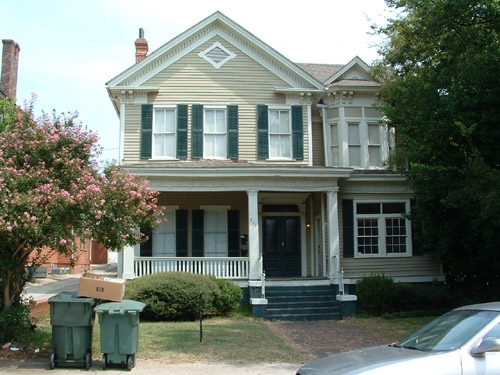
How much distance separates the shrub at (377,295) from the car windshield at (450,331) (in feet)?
31.4

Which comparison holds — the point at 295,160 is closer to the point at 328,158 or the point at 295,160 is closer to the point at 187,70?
the point at 328,158

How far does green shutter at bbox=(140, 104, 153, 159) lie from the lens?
691 inches

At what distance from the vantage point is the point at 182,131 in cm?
1777

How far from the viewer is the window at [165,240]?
17.7 meters

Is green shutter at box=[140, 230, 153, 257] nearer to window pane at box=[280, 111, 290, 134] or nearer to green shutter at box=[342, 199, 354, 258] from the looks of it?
window pane at box=[280, 111, 290, 134]

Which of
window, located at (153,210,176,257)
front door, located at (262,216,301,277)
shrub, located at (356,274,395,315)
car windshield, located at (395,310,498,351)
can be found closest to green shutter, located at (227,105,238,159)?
front door, located at (262,216,301,277)

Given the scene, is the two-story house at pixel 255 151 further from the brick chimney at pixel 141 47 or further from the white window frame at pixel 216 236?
the brick chimney at pixel 141 47

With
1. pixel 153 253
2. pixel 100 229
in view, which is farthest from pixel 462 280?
pixel 100 229

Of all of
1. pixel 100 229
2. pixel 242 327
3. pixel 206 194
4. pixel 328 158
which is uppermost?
pixel 328 158

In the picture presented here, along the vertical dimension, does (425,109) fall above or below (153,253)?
above

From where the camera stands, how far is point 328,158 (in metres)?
19.1

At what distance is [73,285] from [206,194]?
7776 millimetres

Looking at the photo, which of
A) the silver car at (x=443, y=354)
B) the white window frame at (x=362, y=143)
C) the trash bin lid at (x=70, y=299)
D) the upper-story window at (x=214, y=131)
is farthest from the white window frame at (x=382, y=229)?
the silver car at (x=443, y=354)

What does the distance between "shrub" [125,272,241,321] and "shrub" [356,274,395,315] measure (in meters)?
4.04
